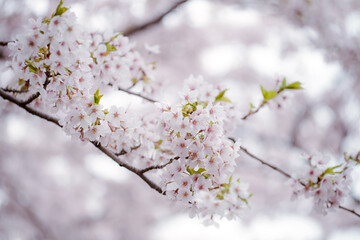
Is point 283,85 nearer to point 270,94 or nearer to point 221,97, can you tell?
point 270,94

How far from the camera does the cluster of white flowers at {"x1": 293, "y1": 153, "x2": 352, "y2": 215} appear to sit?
1949 millimetres

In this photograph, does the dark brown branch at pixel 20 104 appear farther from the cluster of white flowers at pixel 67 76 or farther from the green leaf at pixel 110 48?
the green leaf at pixel 110 48

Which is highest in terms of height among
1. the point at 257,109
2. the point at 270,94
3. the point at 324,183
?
the point at 270,94

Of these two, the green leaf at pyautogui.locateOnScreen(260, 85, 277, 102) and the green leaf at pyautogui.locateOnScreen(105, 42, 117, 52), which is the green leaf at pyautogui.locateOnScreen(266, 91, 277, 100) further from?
the green leaf at pyautogui.locateOnScreen(105, 42, 117, 52)

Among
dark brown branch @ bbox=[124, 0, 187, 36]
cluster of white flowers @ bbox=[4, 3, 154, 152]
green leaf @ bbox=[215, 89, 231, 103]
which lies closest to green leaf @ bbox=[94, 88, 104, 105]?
cluster of white flowers @ bbox=[4, 3, 154, 152]

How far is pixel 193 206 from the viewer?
1.77m

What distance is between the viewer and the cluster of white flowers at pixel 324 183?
1949 millimetres

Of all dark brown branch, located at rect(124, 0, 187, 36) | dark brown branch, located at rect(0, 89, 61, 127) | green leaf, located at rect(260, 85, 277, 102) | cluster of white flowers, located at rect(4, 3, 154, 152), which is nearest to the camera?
cluster of white flowers, located at rect(4, 3, 154, 152)

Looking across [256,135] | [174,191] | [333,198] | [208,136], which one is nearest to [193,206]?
[174,191]

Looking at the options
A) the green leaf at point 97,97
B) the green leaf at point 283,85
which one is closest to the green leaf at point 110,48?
the green leaf at point 97,97

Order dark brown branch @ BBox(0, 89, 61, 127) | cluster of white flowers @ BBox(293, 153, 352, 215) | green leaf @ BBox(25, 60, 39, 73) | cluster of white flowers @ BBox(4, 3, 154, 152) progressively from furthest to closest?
cluster of white flowers @ BBox(293, 153, 352, 215) < dark brown branch @ BBox(0, 89, 61, 127) < green leaf @ BBox(25, 60, 39, 73) < cluster of white flowers @ BBox(4, 3, 154, 152)

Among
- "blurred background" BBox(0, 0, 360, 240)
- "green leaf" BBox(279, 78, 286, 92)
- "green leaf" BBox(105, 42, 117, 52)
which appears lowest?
"blurred background" BBox(0, 0, 360, 240)

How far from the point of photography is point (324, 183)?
6.44 ft

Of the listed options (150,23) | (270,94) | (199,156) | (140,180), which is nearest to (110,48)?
(199,156)
